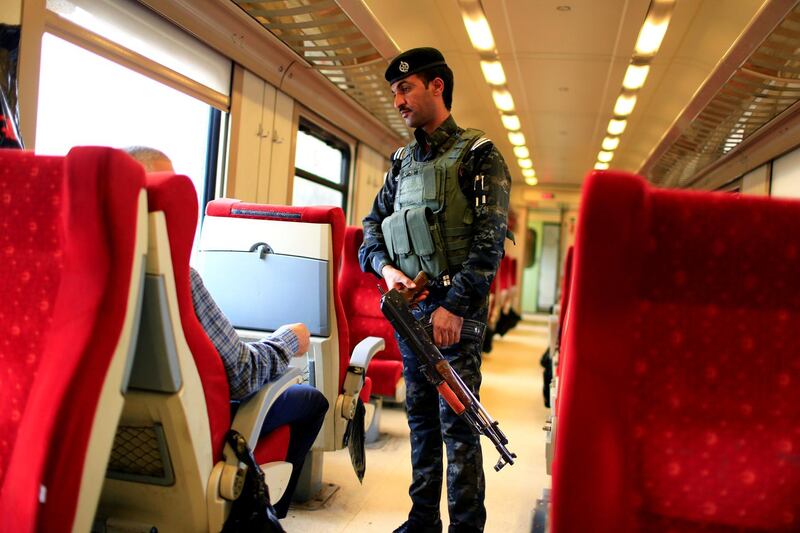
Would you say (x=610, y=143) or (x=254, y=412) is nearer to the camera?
(x=254, y=412)

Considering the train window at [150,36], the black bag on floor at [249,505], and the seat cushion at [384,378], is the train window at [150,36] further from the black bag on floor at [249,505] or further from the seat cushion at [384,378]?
the black bag on floor at [249,505]

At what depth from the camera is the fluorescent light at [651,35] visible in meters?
4.86

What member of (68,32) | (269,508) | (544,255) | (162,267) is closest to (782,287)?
(162,267)

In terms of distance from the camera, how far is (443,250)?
2.37m

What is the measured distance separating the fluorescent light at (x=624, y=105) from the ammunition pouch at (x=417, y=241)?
544cm

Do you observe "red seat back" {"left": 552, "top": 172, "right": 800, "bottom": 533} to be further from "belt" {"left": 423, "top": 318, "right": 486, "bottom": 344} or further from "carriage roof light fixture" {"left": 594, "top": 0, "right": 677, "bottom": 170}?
"carriage roof light fixture" {"left": 594, "top": 0, "right": 677, "bottom": 170}

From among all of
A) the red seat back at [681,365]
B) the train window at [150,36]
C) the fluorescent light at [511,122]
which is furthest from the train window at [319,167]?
the red seat back at [681,365]

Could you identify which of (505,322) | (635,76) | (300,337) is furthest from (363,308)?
(505,322)

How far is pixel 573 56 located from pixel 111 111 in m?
4.23

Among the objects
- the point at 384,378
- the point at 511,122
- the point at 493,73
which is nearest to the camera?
the point at 384,378

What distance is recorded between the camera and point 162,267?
1383 mm

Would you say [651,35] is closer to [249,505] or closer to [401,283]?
[401,283]

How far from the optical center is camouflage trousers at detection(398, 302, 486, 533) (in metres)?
2.30

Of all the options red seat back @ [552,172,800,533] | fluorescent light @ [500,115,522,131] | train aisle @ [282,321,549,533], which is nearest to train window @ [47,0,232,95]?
train aisle @ [282,321,549,533]
